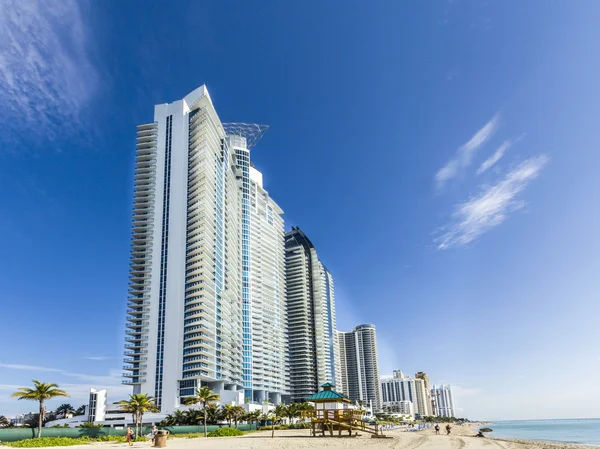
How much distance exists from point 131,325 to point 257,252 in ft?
171

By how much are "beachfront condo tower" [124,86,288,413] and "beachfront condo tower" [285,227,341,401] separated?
32978mm

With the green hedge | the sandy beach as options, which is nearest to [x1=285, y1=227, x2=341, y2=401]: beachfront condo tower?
the sandy beach

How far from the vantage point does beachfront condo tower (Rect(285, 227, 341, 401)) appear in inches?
6742

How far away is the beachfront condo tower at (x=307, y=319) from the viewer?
171250 millimetres

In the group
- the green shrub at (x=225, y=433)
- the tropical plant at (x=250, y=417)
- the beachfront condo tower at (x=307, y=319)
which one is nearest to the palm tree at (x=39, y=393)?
the green shrub at (x=225, y=433)

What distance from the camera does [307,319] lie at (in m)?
175

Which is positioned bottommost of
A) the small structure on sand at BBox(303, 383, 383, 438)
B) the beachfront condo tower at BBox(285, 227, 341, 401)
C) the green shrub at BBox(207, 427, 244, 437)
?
the green shrub at BBox(207, 427, 244, 437)

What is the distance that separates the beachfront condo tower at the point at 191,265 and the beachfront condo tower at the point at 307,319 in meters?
33.0

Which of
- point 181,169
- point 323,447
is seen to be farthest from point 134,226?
point 323,447

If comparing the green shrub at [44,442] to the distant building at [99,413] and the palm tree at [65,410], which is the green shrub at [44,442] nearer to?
the distant building at [99,413]

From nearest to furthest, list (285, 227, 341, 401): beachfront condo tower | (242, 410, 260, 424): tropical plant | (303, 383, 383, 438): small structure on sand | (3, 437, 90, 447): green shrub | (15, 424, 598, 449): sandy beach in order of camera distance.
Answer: (3, 437, 90, 447): green shrub
(15, 424, 598, 449): sandy beach
(303, 383, 383, 438): small structure on sand
(242, 410, 260, 424): tropical plant
(285, 227, 341, 401): beachfront condo tower

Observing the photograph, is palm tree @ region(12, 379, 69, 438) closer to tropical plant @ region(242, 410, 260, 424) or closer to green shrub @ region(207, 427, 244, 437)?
green shrub @ region(207, 427, 244, 437)

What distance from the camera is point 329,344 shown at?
605ft

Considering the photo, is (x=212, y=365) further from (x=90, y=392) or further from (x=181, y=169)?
(x=181, y=169)
